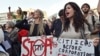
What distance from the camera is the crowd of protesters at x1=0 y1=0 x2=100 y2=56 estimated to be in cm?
702

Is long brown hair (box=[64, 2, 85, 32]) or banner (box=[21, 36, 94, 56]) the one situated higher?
long brown hair (box=[64, 2, 85, 32])

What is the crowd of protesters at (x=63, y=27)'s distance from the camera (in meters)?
7.02

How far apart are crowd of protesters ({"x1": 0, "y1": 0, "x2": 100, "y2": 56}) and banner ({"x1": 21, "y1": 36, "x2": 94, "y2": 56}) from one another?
14cm

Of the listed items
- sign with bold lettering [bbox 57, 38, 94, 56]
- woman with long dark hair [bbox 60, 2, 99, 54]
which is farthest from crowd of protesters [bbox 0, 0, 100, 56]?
sign with bold lettering [bbox 57, 38, 94, 56]

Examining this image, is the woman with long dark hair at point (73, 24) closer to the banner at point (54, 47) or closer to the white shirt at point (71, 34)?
the white shirt at point (71, 34)

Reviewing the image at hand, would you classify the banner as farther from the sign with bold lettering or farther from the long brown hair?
the long brown hair

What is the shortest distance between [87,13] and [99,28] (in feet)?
13.3

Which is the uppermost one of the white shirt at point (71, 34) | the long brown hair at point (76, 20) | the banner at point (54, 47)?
the long brown hair at point (76, 20)

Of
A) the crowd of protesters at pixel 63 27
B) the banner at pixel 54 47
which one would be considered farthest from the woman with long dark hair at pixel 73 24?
the banner at pixel 54 47

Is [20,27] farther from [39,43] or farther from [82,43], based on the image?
[82,43]

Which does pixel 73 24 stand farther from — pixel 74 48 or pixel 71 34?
pixel 74 48

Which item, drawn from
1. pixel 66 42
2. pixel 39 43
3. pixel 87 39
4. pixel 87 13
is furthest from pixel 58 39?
pixel 87 13

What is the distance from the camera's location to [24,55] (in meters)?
Result: 9.20

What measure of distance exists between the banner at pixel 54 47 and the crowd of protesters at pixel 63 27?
0.14m
